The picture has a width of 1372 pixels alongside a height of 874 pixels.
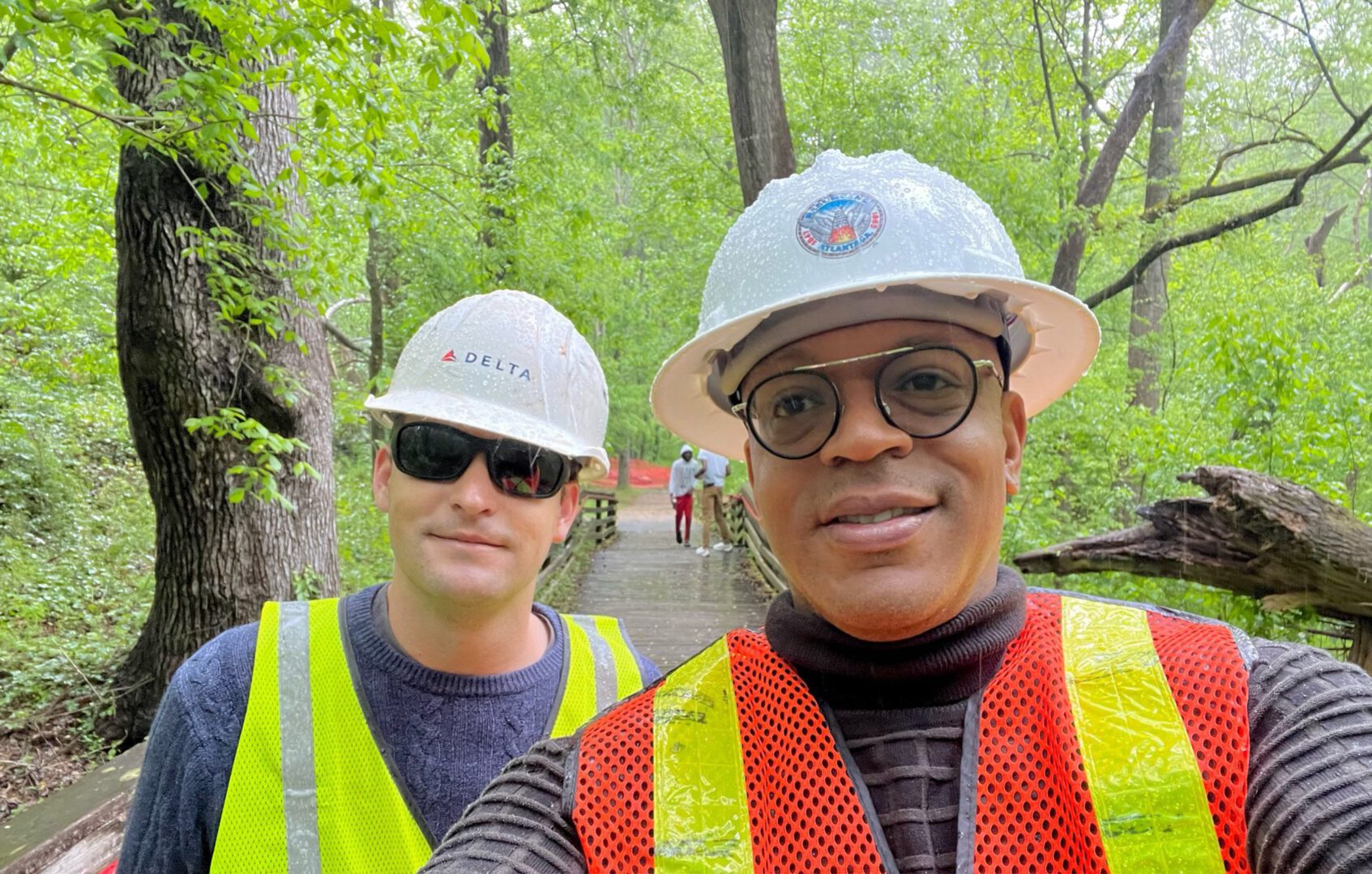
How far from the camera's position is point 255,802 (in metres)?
1.72

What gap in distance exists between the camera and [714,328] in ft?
4.58

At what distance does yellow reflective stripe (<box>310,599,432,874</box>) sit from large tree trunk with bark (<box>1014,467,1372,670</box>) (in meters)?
3.95

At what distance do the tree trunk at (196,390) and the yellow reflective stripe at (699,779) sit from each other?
136 inches

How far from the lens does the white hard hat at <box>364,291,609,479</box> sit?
200cm

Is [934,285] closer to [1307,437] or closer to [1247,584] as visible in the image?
[1247,584]

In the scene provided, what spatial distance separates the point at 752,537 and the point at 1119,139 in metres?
7.04

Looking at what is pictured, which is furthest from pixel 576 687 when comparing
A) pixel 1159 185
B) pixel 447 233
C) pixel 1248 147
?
pixel 1248 147

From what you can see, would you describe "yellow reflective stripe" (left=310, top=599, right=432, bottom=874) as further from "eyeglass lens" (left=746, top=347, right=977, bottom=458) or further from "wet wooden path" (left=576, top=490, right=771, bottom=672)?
"wet wooden path" (left=576, top=490, right=771, bottom=672)

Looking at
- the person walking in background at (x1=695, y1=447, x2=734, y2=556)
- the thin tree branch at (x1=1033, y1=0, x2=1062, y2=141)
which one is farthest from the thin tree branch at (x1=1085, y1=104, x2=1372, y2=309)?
the person walking in background at (x1=695, y1=447, x2=734, y2=556)

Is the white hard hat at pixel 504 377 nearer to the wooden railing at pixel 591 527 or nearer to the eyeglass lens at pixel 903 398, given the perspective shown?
the eyeglass lens at pixel 903 398

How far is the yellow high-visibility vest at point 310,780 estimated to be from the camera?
1.70 meters

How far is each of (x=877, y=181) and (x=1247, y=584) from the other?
390cm

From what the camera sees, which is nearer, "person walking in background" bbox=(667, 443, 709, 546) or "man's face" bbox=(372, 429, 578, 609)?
"man's face" bbox=(372, 429, 578, 609)

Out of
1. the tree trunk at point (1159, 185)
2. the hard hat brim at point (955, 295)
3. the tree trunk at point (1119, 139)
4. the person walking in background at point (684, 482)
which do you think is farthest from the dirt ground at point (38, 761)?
the tree trunk at point (1159, 185)
